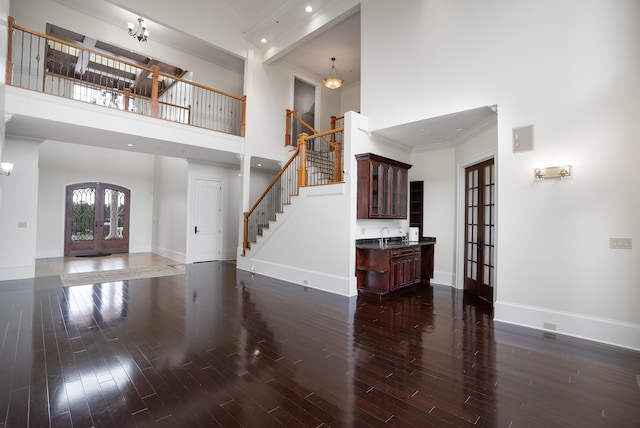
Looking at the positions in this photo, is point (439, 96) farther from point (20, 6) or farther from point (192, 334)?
point (20, 6)

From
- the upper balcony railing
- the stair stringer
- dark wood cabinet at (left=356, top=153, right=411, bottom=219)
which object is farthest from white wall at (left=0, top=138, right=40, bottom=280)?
dark wood cabinet at (left=356, top=153, right=411, bottom=219)

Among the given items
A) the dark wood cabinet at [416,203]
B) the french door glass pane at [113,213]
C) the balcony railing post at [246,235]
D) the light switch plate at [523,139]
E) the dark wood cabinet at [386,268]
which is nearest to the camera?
the light switch plate at [523,139]

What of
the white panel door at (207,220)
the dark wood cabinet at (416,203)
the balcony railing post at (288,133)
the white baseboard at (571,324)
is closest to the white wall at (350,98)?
the balcony railing post at (288,133)

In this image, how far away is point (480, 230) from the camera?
219 inches

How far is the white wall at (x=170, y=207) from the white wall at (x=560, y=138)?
25.6 ft

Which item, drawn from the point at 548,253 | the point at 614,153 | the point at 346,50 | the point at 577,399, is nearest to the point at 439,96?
the point at 614,153

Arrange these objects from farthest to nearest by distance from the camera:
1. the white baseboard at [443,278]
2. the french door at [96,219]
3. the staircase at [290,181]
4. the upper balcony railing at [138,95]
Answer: the french door at [96,219], the upper balcony railing at [138,95], the staircase at [290,181], the white baseboard at [443,278]

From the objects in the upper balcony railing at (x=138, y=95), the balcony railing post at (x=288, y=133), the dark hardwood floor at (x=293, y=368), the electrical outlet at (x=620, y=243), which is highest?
the upper balcony railing at (x=138, y=95)

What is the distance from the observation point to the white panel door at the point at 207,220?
912 centimetres

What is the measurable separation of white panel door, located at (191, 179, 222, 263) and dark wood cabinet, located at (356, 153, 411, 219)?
5606 millimetres

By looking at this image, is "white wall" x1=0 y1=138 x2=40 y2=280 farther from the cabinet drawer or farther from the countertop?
the cabinet drawer

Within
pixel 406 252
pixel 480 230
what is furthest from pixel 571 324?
pixel 406 252

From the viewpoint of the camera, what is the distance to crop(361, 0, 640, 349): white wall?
3.50m

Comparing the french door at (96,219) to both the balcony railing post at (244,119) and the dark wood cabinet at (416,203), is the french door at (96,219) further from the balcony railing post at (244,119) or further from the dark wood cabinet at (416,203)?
the dark wood cabinet at (416,203)
